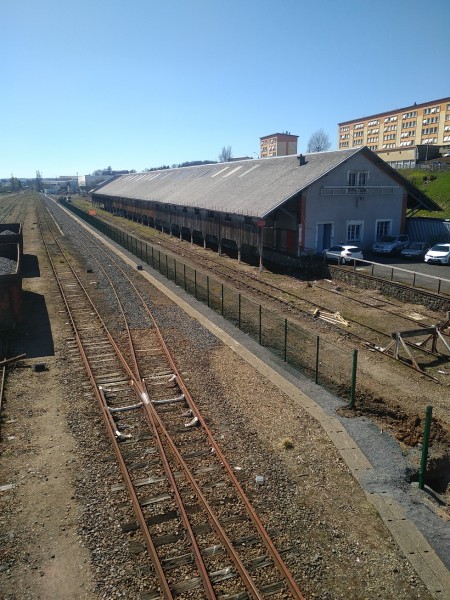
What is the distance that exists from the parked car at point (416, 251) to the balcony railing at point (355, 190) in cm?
507

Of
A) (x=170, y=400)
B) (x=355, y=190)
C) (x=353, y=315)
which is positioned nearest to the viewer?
(x=170, y=400)

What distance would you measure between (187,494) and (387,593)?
4.03 metres

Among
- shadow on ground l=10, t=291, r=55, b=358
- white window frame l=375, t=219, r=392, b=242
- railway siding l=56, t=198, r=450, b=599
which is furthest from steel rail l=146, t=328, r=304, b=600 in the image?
white window frame l=375, t=219, r=392, b=242

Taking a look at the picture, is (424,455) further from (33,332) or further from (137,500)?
(33,332)

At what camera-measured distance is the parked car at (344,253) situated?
110 ft

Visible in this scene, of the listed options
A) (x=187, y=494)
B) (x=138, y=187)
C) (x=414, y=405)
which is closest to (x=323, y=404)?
(x=414, y=405)

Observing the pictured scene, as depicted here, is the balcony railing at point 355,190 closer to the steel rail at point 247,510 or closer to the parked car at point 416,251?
the parked car at point 416,251

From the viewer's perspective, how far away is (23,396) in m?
14.3

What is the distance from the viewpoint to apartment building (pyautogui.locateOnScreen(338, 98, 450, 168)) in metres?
82.9

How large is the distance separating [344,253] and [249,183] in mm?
13451

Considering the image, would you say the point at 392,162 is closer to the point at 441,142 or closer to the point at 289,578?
the point at 441,142

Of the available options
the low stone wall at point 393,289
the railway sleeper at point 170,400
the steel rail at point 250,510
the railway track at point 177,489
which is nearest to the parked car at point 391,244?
the low stone wall at point 393,289

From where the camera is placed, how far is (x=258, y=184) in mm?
41281

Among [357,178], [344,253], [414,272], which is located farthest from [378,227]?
[414,272]
